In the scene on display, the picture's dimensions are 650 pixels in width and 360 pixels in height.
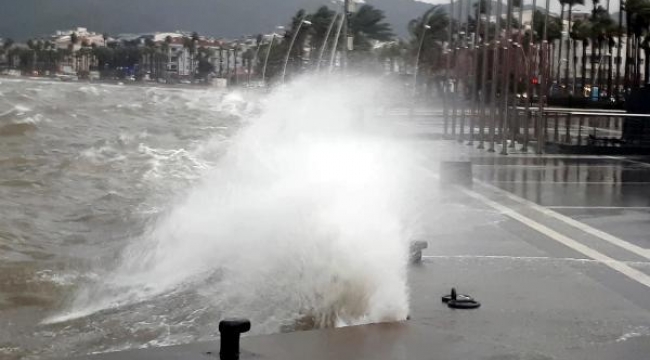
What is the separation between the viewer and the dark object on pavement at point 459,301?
773 cm

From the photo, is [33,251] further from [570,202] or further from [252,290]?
[570,202]

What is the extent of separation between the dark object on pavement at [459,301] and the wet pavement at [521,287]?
0.28ft

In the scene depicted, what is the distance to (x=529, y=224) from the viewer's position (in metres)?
13.2

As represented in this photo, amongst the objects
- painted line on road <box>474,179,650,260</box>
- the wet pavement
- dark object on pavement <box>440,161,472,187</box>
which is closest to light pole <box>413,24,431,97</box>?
dark object on pavement <box>440,161,472,187</box>

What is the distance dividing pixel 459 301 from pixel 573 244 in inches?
160

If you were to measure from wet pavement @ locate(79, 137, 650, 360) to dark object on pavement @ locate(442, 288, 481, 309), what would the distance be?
0.28 feet

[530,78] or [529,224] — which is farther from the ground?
[530,78]

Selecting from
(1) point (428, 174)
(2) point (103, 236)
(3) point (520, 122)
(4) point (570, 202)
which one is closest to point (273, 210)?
(2) point (103, 236)

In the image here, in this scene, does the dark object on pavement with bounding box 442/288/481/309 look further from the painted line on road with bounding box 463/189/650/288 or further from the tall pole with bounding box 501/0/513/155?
the tall pole with bounding box 501/0/513/155

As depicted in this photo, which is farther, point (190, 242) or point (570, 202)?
point (570, 202)

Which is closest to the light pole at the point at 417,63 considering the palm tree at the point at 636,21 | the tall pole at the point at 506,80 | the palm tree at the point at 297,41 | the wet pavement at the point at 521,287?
the palm tree at the point at 636,21

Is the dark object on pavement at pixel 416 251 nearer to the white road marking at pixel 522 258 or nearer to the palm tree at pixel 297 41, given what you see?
the white road marking at pixel 522 258

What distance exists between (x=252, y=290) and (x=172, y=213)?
6.69m

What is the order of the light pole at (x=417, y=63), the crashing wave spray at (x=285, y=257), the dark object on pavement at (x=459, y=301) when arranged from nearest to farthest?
1. the crashing wave spray at (x=285, y=257)
2. the dark object on pavement at (x=459, y=301)
3. the light pole at (x=417, y=63)
